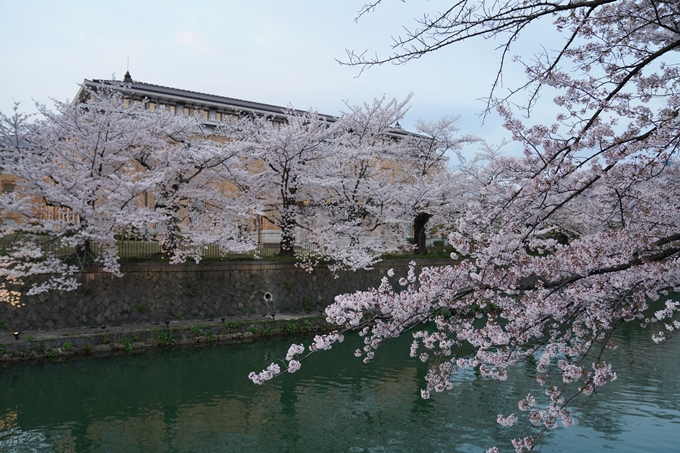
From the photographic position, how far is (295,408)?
9602 mm

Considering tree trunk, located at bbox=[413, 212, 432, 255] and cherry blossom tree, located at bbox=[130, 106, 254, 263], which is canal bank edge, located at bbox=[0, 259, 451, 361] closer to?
cherry blossom tree, located at bbox=[130, 106, 254, 263]

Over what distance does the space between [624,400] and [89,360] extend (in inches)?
465

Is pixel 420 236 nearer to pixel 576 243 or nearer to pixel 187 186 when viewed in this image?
pixel 187 186

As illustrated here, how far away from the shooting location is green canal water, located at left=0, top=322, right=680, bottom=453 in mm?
7918

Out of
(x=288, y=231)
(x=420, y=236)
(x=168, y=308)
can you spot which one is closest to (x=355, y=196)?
(x=288, y=231)

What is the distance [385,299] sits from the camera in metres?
5.31

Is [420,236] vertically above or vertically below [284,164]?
below

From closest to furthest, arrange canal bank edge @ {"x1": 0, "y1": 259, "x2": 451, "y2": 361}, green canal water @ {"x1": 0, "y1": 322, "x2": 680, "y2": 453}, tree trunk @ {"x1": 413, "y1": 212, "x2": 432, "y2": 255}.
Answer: green canal water @ {"x1": 0, "y1": 322, "x2": 680, "y2": 453}
canal bank edge @ {"x1": 0, "y1": 259, "x2": 451, "y2": 361}
tree trunk @ {"x1": 413, "y1": 212, "x2": 432, "y2": 255}

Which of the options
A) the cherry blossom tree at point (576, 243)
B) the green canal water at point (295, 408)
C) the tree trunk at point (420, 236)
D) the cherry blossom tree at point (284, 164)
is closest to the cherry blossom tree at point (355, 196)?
the cherry blossom tree at point (284, 164)

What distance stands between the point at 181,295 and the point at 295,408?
8113mm

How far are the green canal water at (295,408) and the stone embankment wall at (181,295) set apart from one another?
89.1 inches

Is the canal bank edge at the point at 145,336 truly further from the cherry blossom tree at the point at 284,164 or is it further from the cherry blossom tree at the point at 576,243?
the cherry blossom tree at the point at 576,243

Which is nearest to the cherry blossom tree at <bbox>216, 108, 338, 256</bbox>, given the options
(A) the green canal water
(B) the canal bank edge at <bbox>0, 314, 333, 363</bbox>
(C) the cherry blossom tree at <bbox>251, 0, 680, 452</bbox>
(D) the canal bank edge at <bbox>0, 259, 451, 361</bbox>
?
(D) the canal bank edge at <bbox>0, 259, 451, 361</bbox>

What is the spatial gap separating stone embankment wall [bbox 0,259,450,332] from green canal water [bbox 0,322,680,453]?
226 cm
